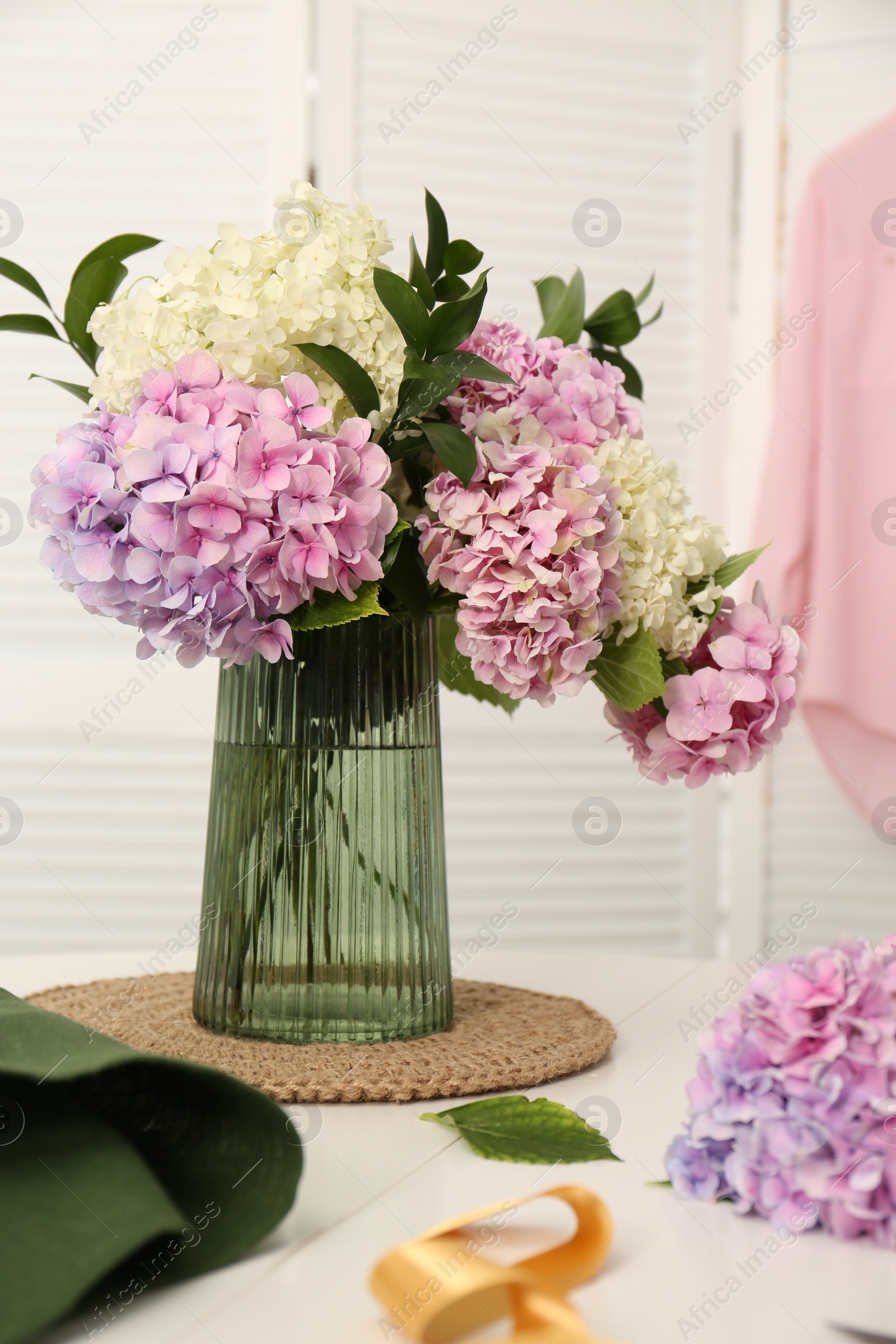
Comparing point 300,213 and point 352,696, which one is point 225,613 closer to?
point 352,696

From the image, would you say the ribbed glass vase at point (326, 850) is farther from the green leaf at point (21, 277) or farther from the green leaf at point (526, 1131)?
the green leaf at point (21, 277)

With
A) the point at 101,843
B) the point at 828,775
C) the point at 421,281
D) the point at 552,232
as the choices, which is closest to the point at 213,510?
the point at 421,281

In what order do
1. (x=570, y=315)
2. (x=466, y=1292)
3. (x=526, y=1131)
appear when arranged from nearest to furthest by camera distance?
1. (x=466, y=1292)
2. (x=526, y=1131)
3. (x=570, y=315)

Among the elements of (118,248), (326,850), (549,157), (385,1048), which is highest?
(549,157)

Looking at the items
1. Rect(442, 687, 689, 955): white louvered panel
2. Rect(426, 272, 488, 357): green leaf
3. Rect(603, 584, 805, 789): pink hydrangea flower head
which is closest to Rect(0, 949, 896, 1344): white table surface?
Rect(603, 584, 805, 789): pink hydrangea flower head

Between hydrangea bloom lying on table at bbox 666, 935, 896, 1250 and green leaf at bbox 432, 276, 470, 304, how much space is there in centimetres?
40

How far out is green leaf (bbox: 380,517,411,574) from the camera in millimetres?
626

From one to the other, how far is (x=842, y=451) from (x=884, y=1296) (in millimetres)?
1631

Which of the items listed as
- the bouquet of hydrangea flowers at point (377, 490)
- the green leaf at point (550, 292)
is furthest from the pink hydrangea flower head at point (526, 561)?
the green leaf at point (550, 292)

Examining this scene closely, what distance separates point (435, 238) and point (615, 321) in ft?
0.60

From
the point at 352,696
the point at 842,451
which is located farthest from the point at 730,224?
the point at 352,696

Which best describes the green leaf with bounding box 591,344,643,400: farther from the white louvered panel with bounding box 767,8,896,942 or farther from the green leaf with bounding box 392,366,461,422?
the white louvered panel with bounding box 767,8,896,942

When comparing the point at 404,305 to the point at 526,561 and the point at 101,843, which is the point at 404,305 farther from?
the point at 101,843

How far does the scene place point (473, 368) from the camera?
624 mm
